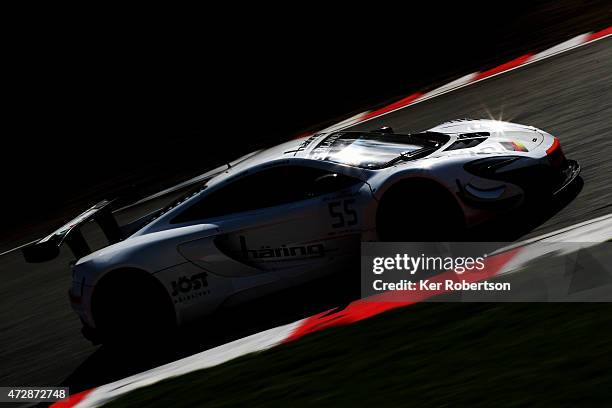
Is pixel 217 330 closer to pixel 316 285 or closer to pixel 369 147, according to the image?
pixel 316 285

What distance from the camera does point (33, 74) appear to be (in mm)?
19156

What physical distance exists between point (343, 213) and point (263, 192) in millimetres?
692

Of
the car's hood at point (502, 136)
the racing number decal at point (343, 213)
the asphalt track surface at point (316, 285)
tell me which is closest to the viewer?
the racing number decal at point (343, 213)

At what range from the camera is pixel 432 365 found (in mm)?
5227

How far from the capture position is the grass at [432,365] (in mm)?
4586

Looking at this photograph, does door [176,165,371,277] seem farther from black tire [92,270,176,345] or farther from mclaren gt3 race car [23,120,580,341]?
black tire [92,270,176,345]

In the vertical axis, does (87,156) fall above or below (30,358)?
above

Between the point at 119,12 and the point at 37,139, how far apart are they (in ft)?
12.4

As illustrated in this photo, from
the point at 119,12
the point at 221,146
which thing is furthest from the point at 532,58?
the point at 119,12

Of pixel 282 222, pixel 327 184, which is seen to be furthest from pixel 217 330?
pixel 327 184

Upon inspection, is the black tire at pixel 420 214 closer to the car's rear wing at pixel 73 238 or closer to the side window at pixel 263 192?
the side window at pixel 263 192

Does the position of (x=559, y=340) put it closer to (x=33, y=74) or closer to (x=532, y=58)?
(x=532, y=58)

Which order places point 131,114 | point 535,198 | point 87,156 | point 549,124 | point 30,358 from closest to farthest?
point 535,198, point 30,358, point 549,124, point 87,156, point 131,114

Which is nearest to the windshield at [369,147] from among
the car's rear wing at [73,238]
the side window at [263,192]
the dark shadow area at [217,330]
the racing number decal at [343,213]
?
the side window at [263,192]
